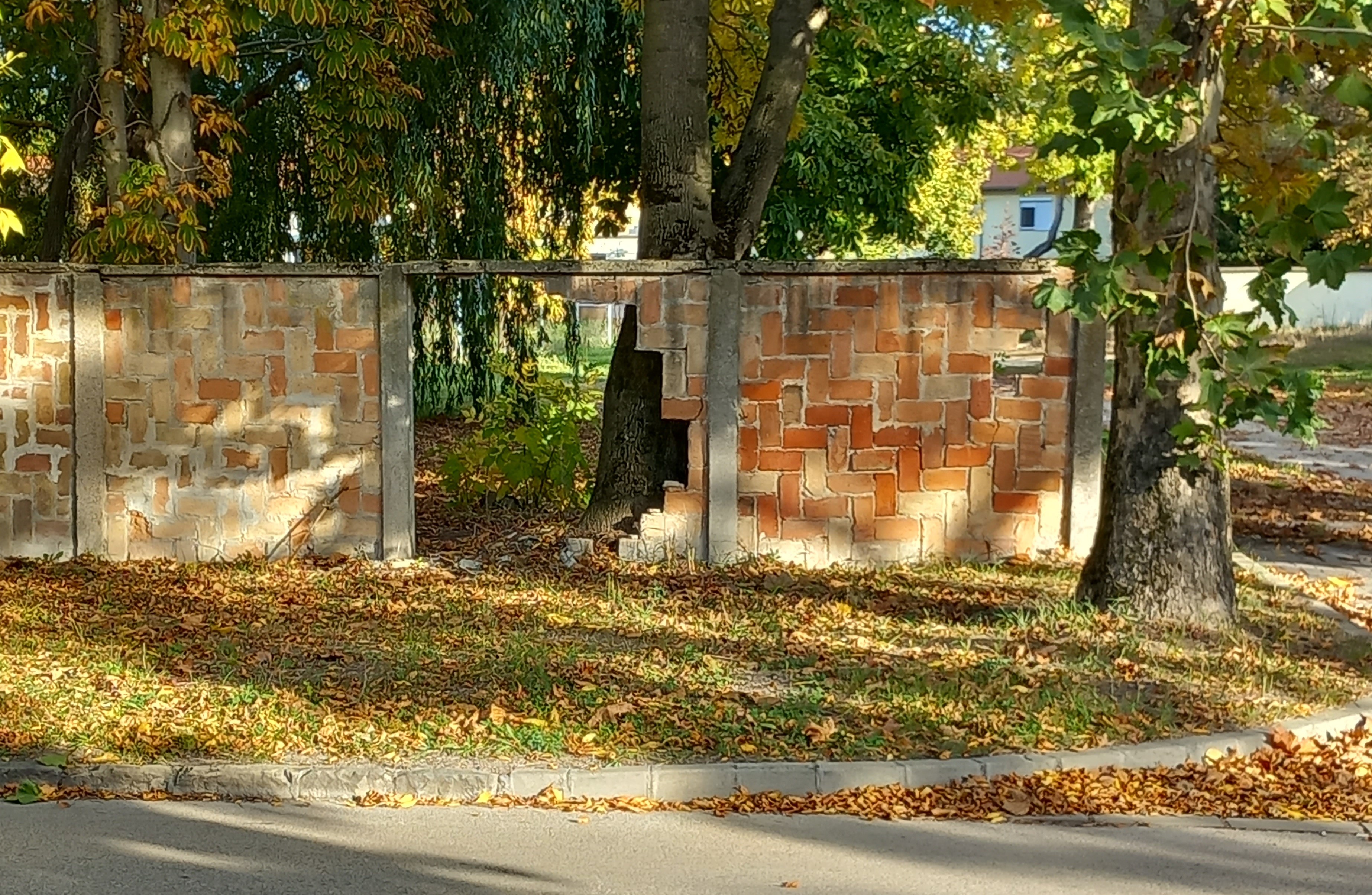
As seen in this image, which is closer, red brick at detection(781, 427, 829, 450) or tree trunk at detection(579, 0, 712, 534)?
red brick at detection(781, 427, 829, 450)

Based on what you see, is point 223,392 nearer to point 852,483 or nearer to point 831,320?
point 831,320

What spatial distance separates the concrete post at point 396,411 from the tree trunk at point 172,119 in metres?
2.13

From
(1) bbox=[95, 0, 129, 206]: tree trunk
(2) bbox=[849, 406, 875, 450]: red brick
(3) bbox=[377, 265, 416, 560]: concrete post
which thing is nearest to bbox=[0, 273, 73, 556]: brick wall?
(1) bbox=[95, 0, 129, 206]: tree trunk

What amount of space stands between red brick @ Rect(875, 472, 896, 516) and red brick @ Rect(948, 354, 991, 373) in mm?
828

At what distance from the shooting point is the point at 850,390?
423 inches

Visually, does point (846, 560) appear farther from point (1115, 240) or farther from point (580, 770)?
point (580, 770)

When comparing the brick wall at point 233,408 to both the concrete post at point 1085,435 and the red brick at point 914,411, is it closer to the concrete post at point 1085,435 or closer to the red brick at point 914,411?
the red brick at point 914,411

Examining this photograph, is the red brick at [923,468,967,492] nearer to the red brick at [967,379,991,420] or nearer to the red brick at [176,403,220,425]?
the red brick at [967,379,991,420]

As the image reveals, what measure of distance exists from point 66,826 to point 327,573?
14.7ft

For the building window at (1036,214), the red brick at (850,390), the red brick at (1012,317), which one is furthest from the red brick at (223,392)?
the building window at (1036,214)

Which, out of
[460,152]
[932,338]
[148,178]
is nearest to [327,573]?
[148,178]

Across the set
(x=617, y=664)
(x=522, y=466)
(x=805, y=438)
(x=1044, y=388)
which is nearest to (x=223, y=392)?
(x=522, y=466)

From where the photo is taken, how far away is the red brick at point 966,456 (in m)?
10.9

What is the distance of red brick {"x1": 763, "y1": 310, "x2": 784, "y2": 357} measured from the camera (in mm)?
10633
